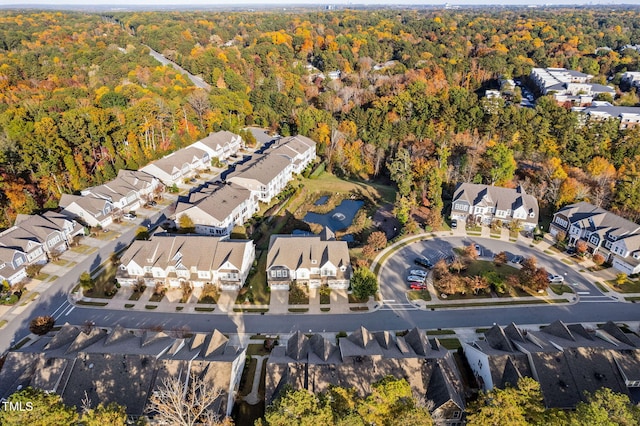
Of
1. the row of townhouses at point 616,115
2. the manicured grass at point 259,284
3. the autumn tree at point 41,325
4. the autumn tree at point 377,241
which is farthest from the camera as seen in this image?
the row of townhouses at point 616,115

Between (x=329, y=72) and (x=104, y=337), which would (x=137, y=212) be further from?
(x=329, y=72)

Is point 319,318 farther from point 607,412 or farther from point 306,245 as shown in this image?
point 607,412

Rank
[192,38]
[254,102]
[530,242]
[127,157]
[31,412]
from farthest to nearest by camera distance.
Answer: [192,38] < [254,102] < [127,157] < [530,242] < [31,412]

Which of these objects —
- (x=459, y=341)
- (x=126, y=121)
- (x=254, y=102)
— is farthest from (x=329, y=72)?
(x=459, y=341)

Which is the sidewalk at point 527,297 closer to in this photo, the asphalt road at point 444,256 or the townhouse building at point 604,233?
the asphalt road at point 444,256

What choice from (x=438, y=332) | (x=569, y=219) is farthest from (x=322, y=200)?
(x=569, y=219)

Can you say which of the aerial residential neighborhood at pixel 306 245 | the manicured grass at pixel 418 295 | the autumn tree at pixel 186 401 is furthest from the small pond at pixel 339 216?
the autumn tree at pixel 186 401
